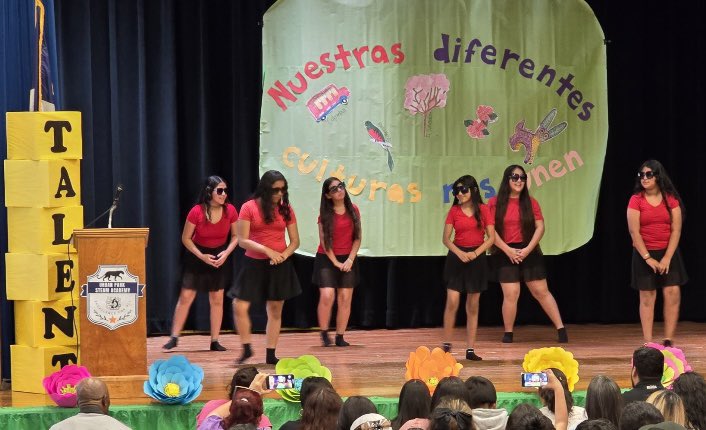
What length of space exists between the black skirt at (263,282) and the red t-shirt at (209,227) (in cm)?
69

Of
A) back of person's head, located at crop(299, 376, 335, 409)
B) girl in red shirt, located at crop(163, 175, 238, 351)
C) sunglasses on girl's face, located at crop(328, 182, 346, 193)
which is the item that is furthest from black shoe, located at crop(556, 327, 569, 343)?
back of person's head, located at crop(299, 376, 335, 409)

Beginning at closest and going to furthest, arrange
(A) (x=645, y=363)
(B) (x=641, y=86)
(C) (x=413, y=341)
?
1. (A) (x=645, y=363)
2. (C) (x=413, y=341)
3. (B) (x=641, y=86)

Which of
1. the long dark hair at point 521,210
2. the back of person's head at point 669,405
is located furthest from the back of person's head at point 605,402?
the long dark hair at point 521,210

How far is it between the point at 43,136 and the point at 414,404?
125 inches

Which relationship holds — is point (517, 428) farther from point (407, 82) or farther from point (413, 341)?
point (407, 82)

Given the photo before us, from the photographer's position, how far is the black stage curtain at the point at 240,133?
9.09 metres

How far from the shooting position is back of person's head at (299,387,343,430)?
437 cm

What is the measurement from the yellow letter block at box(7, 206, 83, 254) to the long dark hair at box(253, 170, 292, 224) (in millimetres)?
1212

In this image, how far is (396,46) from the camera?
9391 mm

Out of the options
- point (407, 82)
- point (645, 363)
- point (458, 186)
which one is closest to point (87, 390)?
point (645, 363)

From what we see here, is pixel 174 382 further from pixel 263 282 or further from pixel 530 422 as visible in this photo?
pixel 530 422

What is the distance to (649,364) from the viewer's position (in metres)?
5.08

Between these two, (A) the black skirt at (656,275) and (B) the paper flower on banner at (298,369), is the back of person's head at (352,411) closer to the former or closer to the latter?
(B) the paper flower on banner at (298,369)

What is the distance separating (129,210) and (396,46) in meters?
2.44
